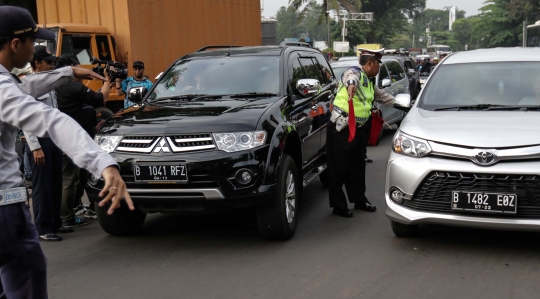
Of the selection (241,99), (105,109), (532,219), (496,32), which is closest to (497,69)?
(532,219)

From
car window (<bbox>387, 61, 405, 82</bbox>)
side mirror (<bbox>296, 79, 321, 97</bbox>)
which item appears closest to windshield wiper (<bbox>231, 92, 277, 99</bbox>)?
side mirror (<bbox>296, 79, 321, 97</bbox>)

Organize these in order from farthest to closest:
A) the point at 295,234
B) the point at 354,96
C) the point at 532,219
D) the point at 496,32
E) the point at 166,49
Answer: the point at 496,32 → the point at 166,49 → the point at 354,96 → the point at 295,234 → the point at 532,219

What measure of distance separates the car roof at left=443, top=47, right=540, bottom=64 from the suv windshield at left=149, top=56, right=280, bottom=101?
74.3 inches

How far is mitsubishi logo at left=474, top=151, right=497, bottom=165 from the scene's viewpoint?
15.5ft

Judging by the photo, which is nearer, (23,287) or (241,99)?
(23,287)

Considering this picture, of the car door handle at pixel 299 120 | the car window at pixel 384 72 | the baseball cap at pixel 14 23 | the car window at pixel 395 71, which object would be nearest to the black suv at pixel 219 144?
the car door handle at pixel 299 120

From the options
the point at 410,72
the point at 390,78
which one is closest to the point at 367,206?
the point at 390,78

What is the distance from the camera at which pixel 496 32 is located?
73625 mm

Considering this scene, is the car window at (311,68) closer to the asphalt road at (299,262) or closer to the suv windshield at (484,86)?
the suv windshield at (484,86)

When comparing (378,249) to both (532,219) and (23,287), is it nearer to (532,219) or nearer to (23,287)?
(532,219)

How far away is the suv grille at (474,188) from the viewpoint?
183 inches

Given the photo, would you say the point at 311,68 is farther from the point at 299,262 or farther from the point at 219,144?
the point at 299,262

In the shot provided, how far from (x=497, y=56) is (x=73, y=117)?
14.5ft

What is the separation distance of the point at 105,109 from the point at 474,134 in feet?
24.8
